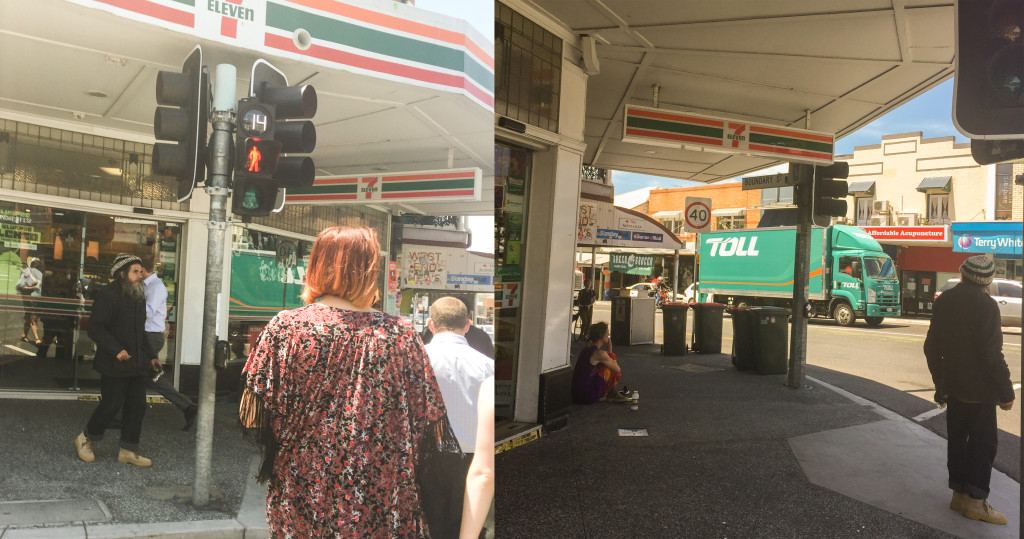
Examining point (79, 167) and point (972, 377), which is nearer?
point (79, 167)

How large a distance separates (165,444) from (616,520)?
3.24 metres

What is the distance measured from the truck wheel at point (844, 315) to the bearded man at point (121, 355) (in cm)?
1728

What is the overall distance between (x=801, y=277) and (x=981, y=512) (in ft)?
15.9

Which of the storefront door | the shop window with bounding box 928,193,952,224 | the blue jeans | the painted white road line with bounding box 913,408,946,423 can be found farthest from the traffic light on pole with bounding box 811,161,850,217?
the blue jeans

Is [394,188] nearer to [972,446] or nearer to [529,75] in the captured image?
[529,75]

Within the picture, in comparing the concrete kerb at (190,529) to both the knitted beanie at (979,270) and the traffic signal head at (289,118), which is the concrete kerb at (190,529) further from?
the knitted beanie at (979,270)

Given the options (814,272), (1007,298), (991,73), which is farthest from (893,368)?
(991,73)

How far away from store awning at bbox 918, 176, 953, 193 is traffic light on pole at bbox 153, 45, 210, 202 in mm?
4124

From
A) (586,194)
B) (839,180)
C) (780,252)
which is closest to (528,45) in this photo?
(839,180)

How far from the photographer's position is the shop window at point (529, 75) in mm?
3932

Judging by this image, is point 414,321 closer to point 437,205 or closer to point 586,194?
point 437,205

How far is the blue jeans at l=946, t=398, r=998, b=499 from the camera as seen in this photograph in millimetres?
3699

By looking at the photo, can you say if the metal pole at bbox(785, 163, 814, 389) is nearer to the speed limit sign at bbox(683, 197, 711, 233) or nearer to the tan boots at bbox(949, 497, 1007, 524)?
the speed limit sign at bbox(683, 197, 711, 233)

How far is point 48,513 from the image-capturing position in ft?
2.71
